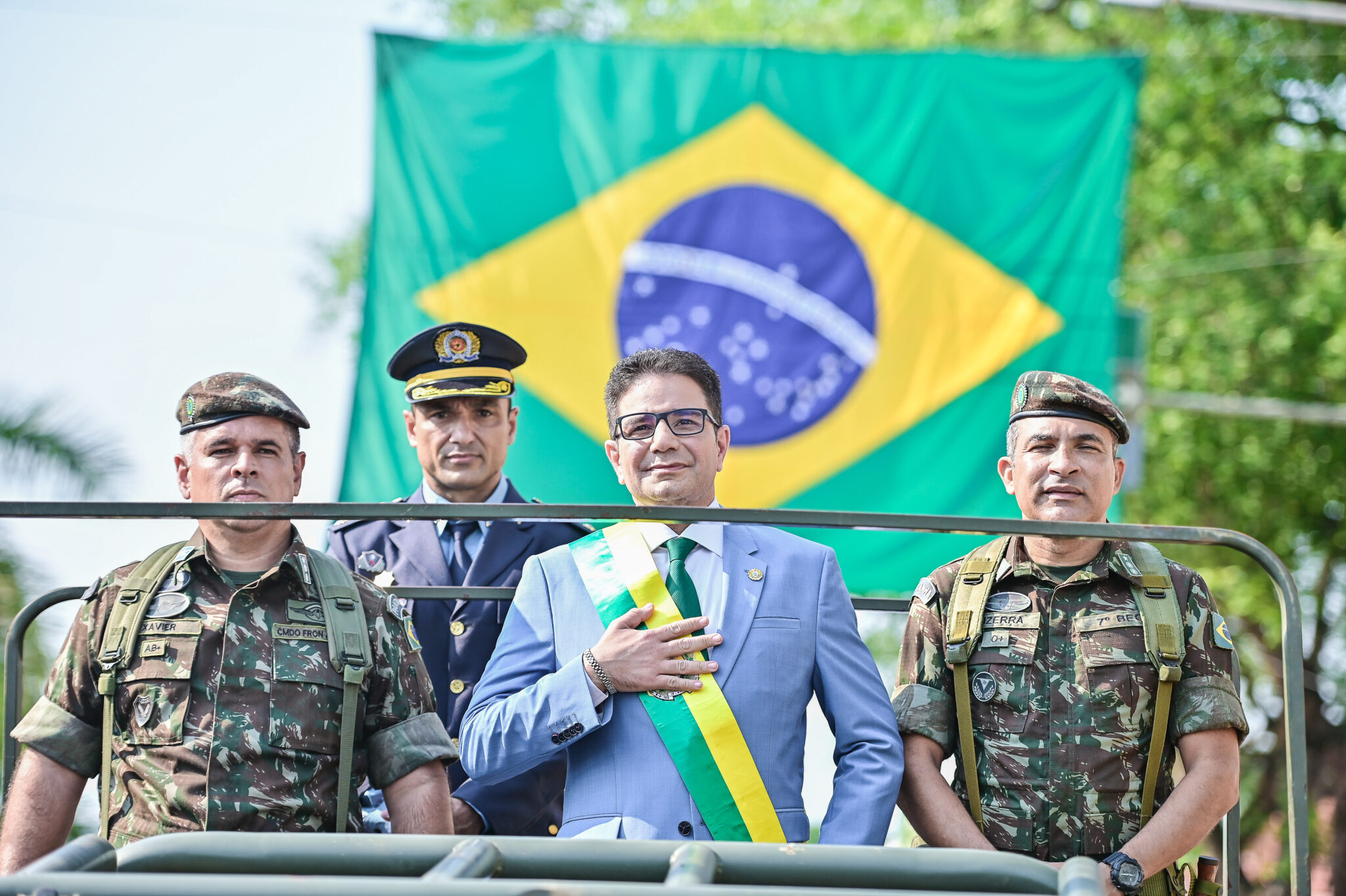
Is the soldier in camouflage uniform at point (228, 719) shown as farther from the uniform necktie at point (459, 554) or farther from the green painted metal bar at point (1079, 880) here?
the green painted metal bar at point (1079, 880)

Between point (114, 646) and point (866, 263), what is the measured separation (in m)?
5.76

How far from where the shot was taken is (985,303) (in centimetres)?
806

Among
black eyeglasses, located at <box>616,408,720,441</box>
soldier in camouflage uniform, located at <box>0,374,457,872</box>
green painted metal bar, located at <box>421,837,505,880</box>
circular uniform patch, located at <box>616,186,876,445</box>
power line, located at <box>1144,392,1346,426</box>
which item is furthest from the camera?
power line, located at <box>1144,392,1346,426</box>

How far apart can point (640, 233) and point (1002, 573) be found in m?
5.23

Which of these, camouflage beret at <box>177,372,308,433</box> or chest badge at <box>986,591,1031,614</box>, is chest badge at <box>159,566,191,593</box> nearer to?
camouflage beret at <box>177,372,308,433</box>

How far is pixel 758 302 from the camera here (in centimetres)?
791

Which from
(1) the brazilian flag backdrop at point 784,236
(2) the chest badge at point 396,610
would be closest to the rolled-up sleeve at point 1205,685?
(2) the chest badge at point 396,610

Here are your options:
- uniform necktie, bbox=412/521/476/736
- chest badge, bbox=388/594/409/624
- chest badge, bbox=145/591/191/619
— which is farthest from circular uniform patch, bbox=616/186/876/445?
chest badge, bbox=145/591/191/619

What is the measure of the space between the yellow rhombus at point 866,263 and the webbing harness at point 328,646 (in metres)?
4.85

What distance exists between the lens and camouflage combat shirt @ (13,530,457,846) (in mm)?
2811

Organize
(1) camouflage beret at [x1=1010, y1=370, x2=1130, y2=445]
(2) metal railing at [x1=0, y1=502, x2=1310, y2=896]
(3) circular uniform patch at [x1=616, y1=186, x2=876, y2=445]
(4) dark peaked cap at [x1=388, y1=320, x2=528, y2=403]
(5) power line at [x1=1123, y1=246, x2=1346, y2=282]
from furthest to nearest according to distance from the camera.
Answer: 1. (5) power line at [x1=1123, y1=246, x2=1346, y2=282]
2. (3) circular uniform patch at [x1=616, y1=186, x2=876, y2=445]
3. (4) dark peaked cap at [x1=388, y1=320, x2=528, y2=403]
4. (1) camouflage beret at [x1=1010, y1=370, x2=1130, y2=445]
5. (2) metal railing at [x1=0, y1=502, x2=1310, y2=896]

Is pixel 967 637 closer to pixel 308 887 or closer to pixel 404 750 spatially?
pixel 404 750

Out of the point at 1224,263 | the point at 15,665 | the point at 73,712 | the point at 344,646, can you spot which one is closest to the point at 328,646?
the point at 344,646

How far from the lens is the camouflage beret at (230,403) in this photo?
3.11m
